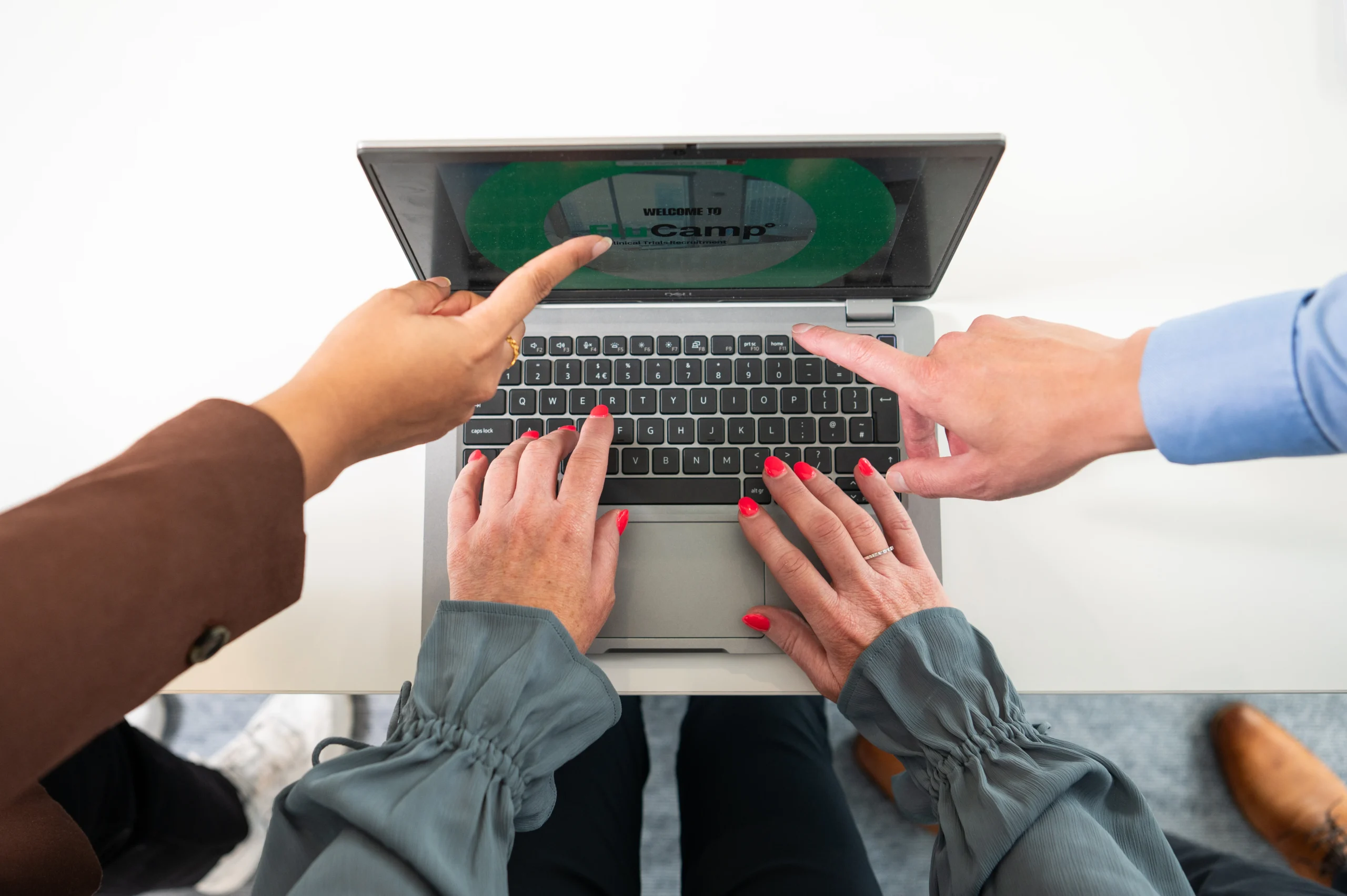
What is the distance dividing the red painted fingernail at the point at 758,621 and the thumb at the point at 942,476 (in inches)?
7.2

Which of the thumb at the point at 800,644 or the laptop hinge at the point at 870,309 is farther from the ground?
the laptop hinge at the point at 870,309

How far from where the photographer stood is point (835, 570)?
69 cm

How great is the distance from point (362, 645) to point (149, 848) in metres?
0.72

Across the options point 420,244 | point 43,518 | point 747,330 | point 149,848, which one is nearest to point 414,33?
point 420,244

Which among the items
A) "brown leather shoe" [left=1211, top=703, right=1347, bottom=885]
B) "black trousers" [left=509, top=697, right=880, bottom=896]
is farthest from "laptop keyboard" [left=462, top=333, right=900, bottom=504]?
"brown leather shoe" [left=1211, top=703, right=1347, bottom=885]

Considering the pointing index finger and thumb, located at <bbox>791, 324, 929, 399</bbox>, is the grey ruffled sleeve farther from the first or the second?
thumb, located at <bbox>791, 324, 929, 399</bbox>

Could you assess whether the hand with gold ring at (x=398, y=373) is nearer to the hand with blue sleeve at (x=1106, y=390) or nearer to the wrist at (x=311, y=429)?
the wrist at (x=311, y=429)

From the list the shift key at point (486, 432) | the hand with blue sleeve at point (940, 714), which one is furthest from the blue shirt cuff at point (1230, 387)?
the shift key at point (486, 432)

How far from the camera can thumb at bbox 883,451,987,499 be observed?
2.09 ft

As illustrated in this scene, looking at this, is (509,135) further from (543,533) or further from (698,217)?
(543,533)

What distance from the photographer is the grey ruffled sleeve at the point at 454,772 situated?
0.51 m

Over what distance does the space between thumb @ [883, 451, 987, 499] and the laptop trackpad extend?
163 millimetres

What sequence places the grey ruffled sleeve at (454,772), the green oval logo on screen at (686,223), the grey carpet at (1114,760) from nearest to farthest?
the grey ruffled sleeve at (454,772) < the green oval logo on screen at (686,223) < the grey carpet at (1114,760)

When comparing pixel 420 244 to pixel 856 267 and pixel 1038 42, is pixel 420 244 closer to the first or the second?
pixel 856 267
